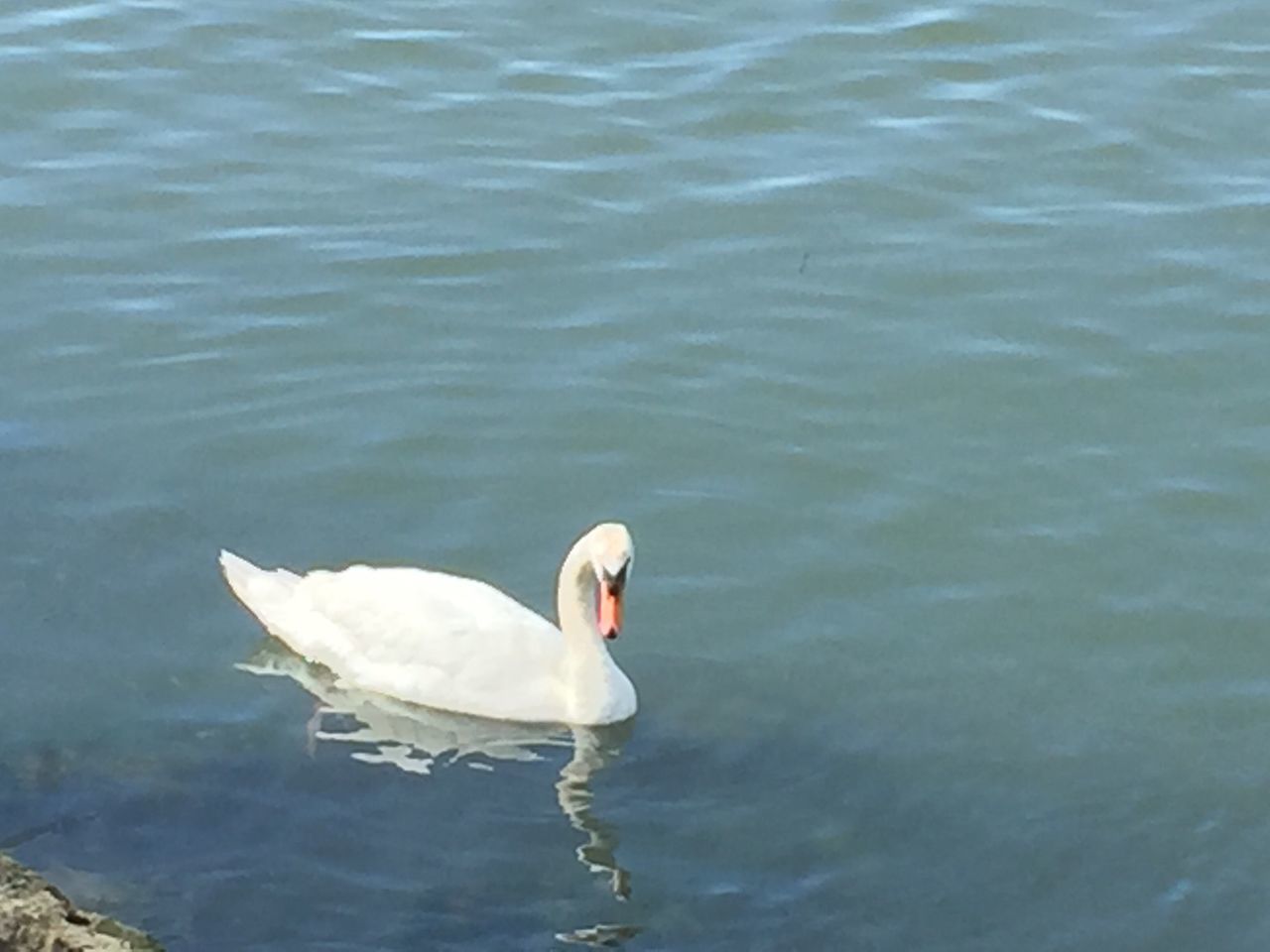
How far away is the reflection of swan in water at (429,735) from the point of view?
1096 centimetres

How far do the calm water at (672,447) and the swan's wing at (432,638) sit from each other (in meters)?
0.18

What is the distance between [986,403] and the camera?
13.1 meters

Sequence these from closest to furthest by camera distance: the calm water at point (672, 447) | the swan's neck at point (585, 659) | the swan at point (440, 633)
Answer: the calm water at point (672, 447), the swan's neck at point (585, 659), the swan at point (440, 633)

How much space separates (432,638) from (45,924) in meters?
3.90

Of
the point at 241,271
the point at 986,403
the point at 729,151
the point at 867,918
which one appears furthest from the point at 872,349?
the point at 867,918

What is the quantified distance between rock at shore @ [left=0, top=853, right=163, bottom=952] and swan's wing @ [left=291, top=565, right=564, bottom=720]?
3.33m

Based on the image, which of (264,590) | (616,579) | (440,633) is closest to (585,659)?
(616,579)

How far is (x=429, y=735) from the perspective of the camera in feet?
37.1

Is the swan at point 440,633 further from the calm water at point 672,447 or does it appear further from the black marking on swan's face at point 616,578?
the black marking on swan's face at point 616,578

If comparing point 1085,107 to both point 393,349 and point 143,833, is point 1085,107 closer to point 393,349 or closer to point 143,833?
point 393,349

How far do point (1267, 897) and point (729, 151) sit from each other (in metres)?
6.58

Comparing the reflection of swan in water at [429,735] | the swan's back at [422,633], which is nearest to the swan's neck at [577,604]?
the swan's back at [422,633]

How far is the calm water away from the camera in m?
10.2

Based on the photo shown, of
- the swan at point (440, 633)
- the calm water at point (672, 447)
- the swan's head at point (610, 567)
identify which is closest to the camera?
the calm water at point (672, 447)
